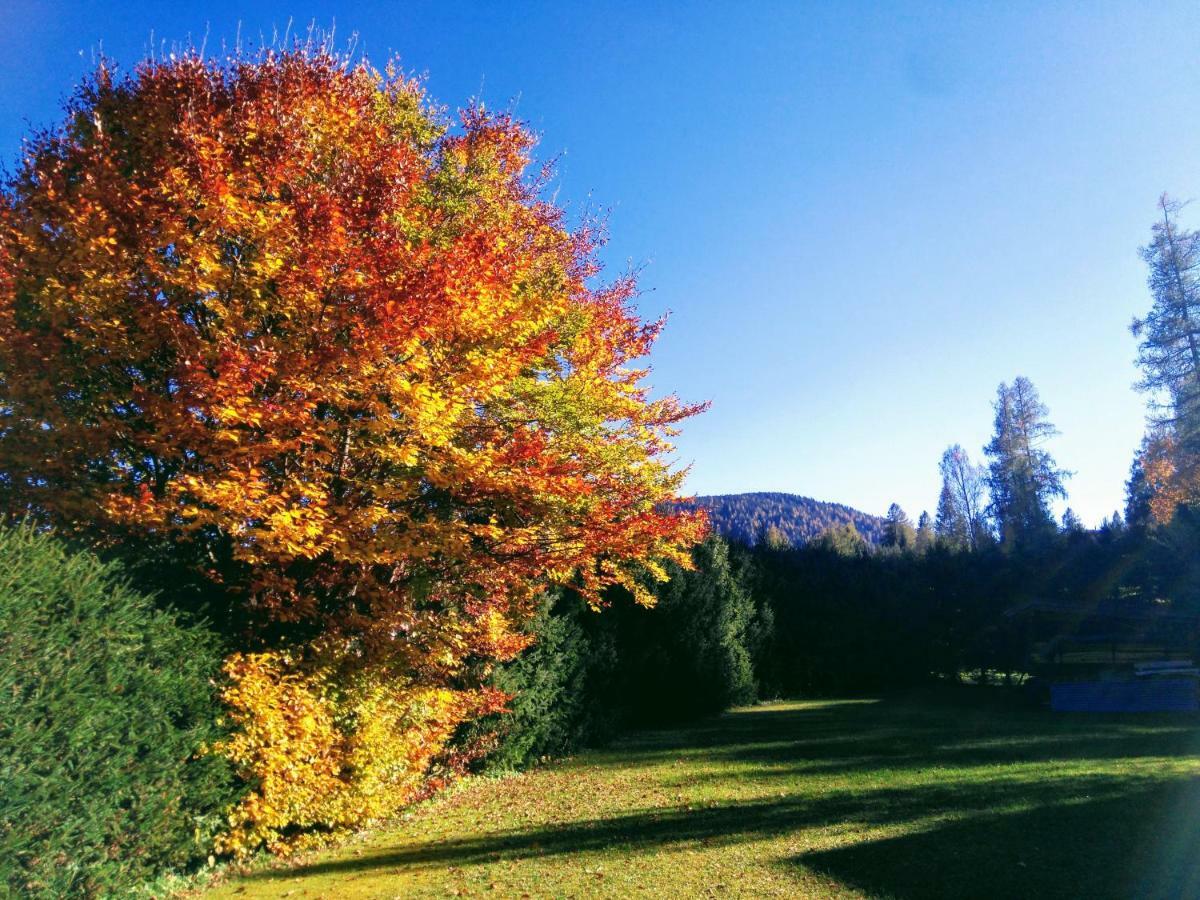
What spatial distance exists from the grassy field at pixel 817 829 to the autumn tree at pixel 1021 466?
1263 inches

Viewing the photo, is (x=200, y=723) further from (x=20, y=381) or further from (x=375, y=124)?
(x=375, y=124)

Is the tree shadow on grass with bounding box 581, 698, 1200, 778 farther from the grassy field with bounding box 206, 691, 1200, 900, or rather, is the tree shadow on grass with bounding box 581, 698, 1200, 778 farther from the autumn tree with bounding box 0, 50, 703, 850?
the autumn tree with bounding box 0, 50, 703, 850

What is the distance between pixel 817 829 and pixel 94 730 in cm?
735

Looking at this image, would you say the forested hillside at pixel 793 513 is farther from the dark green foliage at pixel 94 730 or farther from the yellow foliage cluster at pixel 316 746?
the dark green foliage at pixel 94 730

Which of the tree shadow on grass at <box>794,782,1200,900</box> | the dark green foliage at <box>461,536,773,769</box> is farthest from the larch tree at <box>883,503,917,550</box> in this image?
the tree shadow on grass at <box>794,782,1200,900</box>

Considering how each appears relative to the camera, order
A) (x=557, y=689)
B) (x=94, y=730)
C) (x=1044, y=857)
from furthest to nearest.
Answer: (x=557, y=689) < (x=1044, y=857) < (x=94, y=730)

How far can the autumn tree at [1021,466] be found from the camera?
41906 mm

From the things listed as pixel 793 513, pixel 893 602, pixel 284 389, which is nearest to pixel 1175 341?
pixel 893 602

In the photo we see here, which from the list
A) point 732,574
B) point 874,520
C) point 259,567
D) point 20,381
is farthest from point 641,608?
point 874,520

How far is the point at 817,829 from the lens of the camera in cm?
786

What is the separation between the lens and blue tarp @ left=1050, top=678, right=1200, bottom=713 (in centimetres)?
1768

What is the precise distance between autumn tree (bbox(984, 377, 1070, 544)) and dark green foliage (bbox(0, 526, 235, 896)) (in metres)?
45.3

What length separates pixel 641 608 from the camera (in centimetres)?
2103

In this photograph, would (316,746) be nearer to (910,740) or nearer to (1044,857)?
(1044,857)
